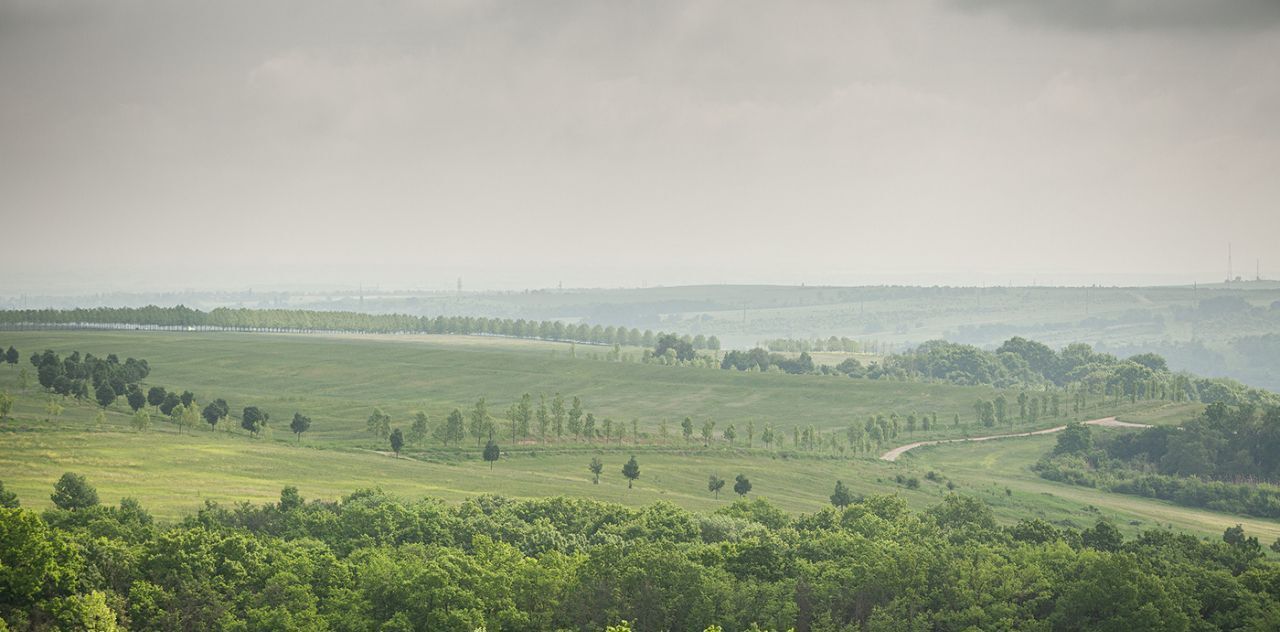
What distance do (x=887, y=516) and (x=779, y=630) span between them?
36082 mm

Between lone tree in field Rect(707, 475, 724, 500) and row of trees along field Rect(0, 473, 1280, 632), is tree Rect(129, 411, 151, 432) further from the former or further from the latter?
lone tree in field Rect(707, 475, 724, 500)

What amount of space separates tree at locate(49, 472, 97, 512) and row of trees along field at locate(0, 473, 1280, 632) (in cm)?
19

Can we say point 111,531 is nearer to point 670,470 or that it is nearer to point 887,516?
point 887,516

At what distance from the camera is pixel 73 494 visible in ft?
339

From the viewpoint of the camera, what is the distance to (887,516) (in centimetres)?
11644

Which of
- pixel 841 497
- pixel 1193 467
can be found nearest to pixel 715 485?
pixel 841 497

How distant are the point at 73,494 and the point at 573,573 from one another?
4912cm

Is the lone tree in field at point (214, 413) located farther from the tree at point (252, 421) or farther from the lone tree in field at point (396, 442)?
the lone tree in field at point (396, 442)

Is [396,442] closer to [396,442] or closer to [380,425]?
[396,442]

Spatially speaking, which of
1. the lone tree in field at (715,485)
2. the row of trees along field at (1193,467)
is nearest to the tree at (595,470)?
the lone tree in field at (715,485)

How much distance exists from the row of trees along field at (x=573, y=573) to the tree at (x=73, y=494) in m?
0.19

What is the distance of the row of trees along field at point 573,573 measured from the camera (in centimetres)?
7538

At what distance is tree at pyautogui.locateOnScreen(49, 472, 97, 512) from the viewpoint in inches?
4033

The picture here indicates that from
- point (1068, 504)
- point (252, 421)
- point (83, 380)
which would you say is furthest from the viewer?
point (83, 380)
